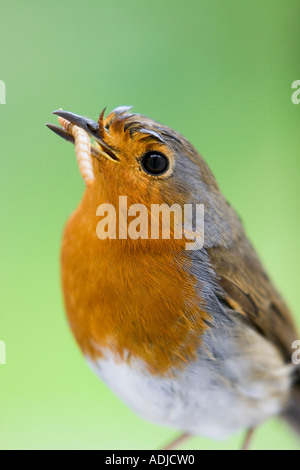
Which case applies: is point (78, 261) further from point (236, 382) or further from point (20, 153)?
point (236, 382)

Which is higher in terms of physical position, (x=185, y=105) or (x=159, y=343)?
(x=185, y=105)

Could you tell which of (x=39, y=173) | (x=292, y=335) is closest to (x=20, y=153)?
(x=39, y=173)

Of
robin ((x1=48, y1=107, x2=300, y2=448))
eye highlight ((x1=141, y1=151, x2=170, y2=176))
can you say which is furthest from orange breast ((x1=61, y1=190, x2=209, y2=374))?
eye highlight ((x1=141, y1=151, x2=170, y2=176))

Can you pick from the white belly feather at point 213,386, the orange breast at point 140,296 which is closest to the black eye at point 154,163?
the orange breast at point 140,296

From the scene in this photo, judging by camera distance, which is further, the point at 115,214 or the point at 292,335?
the point at 292,335

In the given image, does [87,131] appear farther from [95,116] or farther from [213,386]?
[213,386]

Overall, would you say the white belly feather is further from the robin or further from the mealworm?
the mealworm

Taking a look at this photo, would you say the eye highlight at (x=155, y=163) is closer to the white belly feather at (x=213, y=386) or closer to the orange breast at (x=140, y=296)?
the orange breast at (x=140, y=296)
